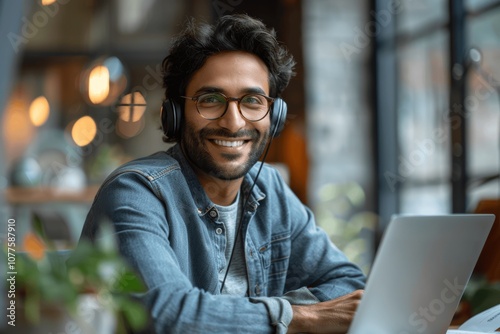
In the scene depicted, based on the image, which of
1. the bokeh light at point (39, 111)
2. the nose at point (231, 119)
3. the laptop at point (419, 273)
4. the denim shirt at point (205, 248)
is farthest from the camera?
the bokeh light at point (39, 111)

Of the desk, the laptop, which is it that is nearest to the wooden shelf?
the desk

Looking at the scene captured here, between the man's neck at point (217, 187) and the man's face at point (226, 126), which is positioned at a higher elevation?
the man's face at point (226, 126)

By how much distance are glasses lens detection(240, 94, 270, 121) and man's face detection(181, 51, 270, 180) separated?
1cm

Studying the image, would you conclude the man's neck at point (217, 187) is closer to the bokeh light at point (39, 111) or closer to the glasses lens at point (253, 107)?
the glasses lens at point (253, 107)

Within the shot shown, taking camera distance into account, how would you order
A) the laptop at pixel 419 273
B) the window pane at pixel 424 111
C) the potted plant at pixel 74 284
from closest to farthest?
1. the potted plant at pixel 74 284
2. the laptop at pixel 419 273
3. the window pane at pixel 424 111

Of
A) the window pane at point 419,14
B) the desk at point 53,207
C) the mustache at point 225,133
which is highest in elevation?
the window pane at point 419,14

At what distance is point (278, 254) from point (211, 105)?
0.40 meters

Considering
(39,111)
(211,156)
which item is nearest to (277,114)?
(211,156)

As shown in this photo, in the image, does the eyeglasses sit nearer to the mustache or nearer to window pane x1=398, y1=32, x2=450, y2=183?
the mustache

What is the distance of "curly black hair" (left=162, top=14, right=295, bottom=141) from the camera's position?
176cm

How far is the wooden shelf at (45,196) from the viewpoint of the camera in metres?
6.04

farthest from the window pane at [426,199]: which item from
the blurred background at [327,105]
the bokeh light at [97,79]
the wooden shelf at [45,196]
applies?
the wooden shelf at [45,196]

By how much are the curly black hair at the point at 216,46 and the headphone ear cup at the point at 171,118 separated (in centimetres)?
3

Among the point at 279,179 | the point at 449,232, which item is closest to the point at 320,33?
the point at 279,179
